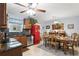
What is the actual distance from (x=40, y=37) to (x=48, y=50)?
0.27 metres

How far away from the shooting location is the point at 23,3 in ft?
6.59

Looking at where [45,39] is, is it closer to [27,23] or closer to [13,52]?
[27,23]

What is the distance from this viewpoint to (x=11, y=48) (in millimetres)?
1807

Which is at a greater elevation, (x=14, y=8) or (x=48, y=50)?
(x=14, y=8)

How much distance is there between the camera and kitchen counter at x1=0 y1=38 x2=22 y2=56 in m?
1.77

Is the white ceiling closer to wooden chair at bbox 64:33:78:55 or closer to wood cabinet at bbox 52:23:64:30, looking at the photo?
wood cabinet at bbox 52:23:64:30

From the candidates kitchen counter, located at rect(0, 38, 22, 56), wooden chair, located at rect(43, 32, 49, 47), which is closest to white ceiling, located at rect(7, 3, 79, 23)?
wooden chair, located at rect(43, 32, 49, 47)

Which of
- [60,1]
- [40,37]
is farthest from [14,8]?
[60,1]

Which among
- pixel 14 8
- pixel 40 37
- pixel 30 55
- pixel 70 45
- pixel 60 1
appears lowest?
pixel 30 55

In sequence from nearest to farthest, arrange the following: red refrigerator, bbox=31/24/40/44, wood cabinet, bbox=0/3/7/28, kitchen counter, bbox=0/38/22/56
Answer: kitchen counter, bbox=0/38/22/56
wood cabinet, bbox=0/3/7/28
red refrigerator, bbox=31/24/40/44

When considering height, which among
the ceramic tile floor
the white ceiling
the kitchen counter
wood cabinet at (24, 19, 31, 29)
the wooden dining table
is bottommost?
the ceramic tile floor

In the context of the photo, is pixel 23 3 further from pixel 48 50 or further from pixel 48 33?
pixel 48 50

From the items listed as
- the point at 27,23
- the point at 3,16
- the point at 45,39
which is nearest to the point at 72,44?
the point at 45,39

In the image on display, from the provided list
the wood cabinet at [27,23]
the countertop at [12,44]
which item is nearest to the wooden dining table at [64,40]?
the wood cabinet at [27,23]
